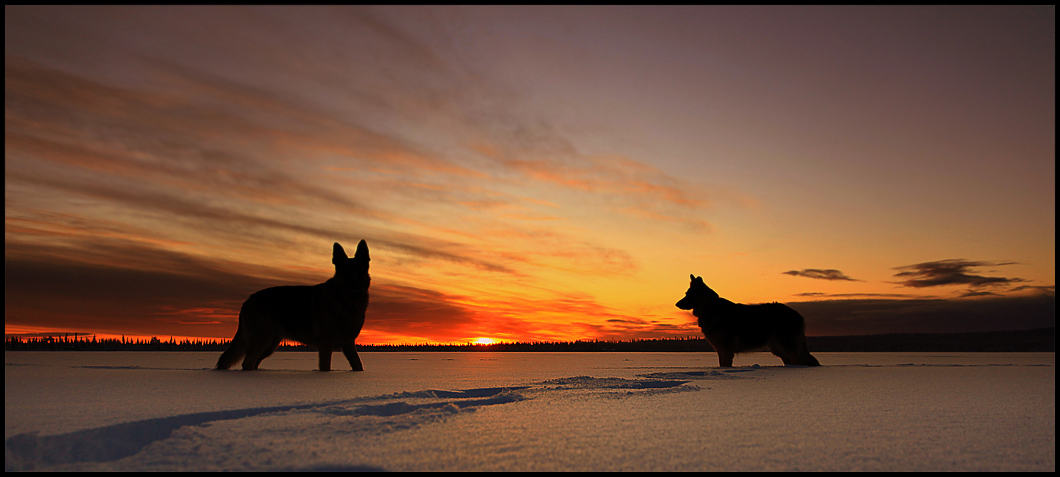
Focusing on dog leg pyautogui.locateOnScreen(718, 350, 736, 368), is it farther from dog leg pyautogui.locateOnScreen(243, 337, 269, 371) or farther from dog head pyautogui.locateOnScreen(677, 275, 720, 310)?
dog leg pyautogui.locateOnScreen(243, 337, 269, 371)

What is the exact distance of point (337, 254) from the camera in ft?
26.2

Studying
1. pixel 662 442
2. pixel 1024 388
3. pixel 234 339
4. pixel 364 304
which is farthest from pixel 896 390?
pixel 234 339

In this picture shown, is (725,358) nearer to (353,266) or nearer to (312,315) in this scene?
(353,266)

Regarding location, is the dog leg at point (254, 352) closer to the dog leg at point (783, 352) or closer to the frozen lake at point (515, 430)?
the frozen lake at point (515, 430)

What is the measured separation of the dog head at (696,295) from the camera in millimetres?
11500

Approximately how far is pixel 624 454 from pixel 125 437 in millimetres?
2554

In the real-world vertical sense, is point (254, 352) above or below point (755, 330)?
below

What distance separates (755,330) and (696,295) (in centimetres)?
128

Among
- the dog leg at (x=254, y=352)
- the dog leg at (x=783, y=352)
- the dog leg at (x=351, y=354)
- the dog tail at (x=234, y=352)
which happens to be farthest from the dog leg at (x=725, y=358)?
the dog tail at (x=234, y=352)

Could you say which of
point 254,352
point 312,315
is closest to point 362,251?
point 312,315

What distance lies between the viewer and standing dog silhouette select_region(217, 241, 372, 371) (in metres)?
7.90

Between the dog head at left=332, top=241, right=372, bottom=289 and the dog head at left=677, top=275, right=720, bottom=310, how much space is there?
21.7 feet

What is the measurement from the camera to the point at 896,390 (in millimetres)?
5953

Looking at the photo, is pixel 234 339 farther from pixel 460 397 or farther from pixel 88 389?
pixel 460 397
